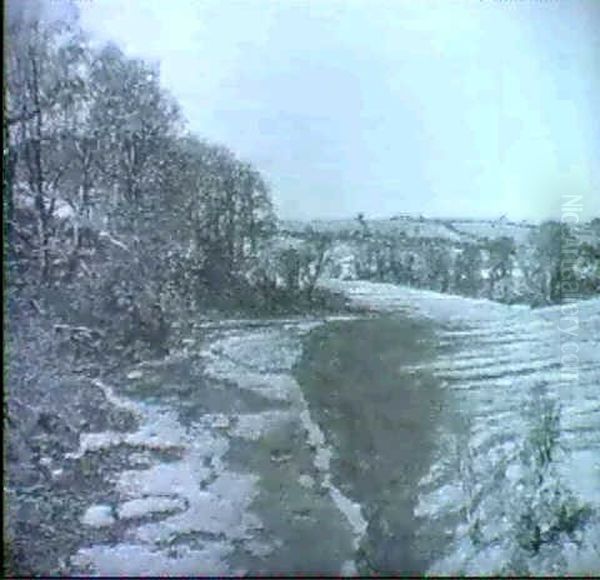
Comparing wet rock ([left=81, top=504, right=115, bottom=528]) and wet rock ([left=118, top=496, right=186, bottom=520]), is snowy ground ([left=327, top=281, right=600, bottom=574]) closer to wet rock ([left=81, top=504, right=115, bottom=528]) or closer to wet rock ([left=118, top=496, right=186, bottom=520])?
wet rock ([left=118, top=496, right=186, bottom=520])

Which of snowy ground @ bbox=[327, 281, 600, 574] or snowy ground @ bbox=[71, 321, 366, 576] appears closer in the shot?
snowy ground @ bbox=[71, 321, 366, 576]

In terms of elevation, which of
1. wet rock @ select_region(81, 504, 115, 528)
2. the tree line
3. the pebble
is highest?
the tree line

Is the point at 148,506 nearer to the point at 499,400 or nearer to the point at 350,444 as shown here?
the point at 350,444

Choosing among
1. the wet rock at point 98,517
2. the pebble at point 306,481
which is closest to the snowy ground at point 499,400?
the pebble at point 306,481

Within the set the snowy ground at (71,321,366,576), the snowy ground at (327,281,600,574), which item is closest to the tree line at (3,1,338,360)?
the snowy ground at (71,321,366,576)

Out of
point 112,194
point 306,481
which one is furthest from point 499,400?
point 112,194

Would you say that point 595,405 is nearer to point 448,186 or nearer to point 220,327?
point 448,186

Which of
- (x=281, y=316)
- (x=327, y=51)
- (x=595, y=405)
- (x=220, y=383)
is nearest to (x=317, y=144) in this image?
(x=327, y=51)

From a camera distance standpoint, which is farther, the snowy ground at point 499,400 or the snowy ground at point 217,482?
the snowy ground at point 499,400

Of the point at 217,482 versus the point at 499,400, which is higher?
the point at 499,400

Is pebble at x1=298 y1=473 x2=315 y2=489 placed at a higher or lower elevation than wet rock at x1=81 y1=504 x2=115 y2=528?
higher

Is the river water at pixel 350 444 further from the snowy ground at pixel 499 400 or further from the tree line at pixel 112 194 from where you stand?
the tree line at pixel 112 194

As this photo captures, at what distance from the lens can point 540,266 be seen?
208 cm

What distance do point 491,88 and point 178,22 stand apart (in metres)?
0.68
